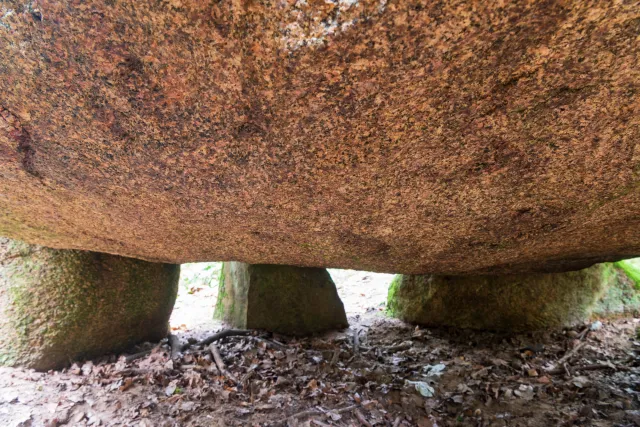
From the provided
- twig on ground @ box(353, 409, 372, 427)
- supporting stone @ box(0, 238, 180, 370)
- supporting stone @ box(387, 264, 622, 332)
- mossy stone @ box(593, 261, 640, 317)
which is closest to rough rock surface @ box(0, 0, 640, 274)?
supporting stone @ box(0, 238, 180, 370)

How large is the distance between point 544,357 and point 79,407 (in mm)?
3088

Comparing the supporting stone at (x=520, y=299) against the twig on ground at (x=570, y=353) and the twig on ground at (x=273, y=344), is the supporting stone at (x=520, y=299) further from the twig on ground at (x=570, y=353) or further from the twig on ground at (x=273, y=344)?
the twig on ground at (x=273, y=344)

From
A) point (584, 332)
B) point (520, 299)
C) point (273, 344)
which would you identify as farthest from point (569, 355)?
point (273, 344)

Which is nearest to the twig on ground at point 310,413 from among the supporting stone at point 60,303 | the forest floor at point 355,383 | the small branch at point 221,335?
the forest floor at point 355,383

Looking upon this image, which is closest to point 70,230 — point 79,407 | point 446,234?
point 79,407

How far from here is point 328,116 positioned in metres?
0.98

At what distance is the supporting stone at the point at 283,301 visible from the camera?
3299 mm

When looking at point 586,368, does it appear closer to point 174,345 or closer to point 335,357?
point 335,357

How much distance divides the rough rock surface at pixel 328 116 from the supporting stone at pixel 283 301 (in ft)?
5.95

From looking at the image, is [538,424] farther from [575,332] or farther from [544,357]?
[575,332]

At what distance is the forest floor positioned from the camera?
6.44ft

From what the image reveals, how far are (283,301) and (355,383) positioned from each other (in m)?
1.17

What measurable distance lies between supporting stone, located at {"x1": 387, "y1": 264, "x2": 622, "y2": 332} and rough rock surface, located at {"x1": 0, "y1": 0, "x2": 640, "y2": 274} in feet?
5.40

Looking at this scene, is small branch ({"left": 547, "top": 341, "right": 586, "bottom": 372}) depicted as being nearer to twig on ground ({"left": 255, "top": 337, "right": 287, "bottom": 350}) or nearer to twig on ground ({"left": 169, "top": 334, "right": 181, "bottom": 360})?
twig on ground ({"left": 255, "top": 337, "right": 287, "bottom": 350})
